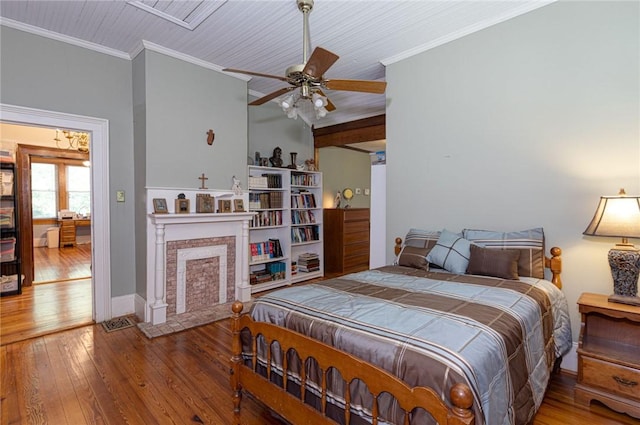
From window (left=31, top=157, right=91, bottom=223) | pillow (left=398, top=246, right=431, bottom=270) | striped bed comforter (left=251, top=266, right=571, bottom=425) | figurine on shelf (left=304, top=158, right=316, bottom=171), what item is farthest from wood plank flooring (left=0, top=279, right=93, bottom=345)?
window (left=31, top=157, right=91, bottom=223)

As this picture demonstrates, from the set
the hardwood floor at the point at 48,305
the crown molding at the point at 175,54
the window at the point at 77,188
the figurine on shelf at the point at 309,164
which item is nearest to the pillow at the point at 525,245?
the figurine on shelf at the point at 309,164

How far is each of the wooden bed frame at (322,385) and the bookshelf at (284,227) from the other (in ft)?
8.41

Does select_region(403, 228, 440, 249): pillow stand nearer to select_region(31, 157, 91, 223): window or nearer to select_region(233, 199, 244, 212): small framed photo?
select_region(233, 199, 244, 212): small framed photo

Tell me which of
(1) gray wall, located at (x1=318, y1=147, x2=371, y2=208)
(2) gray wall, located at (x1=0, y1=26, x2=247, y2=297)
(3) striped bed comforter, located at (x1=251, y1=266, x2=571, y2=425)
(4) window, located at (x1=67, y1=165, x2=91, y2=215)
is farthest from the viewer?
(4) window, located at (x1=67, y1=165, x2=91, y2=215)

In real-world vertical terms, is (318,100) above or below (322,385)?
above

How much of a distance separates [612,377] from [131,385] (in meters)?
3.13

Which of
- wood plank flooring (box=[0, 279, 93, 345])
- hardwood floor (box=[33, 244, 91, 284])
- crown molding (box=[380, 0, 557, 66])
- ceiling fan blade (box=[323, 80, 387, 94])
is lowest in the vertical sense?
wood plank flooring (box=[0, 279, 93, 345])

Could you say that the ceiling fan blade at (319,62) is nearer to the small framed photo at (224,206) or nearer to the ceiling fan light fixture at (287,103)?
the ceiling fan light fixture at (287,103)

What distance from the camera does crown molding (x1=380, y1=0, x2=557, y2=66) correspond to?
2510 millimetres

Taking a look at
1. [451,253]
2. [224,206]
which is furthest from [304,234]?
[451,253]

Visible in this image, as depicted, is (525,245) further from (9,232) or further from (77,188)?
(77,188)

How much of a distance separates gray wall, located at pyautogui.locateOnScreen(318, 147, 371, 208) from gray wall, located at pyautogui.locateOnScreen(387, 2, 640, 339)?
284cm

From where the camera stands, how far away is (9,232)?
417 centimetres

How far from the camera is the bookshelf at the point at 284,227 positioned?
178 inches
